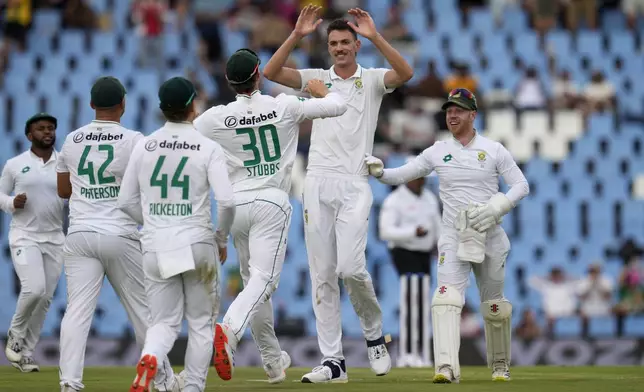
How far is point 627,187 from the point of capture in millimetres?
22328

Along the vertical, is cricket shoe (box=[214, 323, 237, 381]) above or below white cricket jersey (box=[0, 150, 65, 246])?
below

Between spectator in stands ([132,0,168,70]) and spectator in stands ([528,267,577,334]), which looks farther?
spectator in stands ([132,0,168,70])

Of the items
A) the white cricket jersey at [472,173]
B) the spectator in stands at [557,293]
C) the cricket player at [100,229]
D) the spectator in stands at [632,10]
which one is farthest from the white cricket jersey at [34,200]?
the spectator in stands at [632,10]

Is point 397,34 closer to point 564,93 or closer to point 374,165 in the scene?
point 564,93

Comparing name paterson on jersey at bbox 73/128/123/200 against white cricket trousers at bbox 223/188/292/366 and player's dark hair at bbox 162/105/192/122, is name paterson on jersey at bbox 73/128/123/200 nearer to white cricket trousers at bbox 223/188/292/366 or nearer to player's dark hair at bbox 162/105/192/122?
player's dark hair at bbox 162/105/192/122

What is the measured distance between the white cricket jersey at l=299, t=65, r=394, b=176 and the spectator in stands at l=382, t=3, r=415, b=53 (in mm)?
13947

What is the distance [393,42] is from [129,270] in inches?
642

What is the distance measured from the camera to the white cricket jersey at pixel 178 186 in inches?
318

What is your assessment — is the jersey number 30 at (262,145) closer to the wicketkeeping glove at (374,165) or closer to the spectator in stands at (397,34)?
the wicketkeeping glove at (374,165)

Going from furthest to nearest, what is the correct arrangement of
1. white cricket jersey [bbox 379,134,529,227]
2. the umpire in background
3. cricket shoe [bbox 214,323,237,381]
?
the umpire in background → white cricket jersey [bbox 379,134,529,227] → cricket shoe [bbox 214,323,237,381]

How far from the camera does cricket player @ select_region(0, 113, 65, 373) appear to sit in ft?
41.3

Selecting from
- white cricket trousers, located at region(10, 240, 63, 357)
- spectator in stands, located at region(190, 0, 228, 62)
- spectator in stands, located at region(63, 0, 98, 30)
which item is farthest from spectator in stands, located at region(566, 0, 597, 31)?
white cricket trousers, located at region(10, 240, 63, 357)

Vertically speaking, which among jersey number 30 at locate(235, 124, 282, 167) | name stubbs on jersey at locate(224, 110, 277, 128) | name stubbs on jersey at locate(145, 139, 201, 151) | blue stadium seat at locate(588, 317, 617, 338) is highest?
name stubbs on jersey at locate(224, 110, 277, 128)

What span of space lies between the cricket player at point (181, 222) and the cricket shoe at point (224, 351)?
0.74 ft
